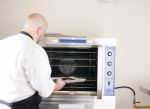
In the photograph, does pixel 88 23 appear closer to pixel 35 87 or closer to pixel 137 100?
pixel 137 100

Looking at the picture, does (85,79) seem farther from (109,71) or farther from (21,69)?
(21,69)

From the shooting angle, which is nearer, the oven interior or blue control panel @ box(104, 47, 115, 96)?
blue control panel @ box(104, 47, 115, 96)

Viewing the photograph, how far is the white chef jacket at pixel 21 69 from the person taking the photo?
1.50 m

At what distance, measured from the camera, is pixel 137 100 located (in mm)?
2426

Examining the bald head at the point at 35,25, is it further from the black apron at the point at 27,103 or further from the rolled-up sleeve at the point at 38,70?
the black apron at the point at 27,103

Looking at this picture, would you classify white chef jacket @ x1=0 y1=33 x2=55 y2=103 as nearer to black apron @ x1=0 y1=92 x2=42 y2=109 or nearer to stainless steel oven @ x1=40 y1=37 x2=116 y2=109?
black apron @ x1=0 y1=92 x2=42 y2=109

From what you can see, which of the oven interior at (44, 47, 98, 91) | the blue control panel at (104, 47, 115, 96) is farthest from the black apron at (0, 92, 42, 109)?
the blue control panel at (104, 47, 115, 96)

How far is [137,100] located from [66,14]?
3.31 ft

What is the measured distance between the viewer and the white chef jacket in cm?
150

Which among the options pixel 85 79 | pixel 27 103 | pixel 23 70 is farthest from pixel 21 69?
pixel 85 79

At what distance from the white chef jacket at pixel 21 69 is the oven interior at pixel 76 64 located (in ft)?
1.14

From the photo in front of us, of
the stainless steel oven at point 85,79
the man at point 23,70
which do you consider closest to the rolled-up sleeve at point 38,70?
the man at point 23,70

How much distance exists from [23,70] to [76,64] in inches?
22.3

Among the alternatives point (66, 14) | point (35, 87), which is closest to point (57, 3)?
point (66, 14)
